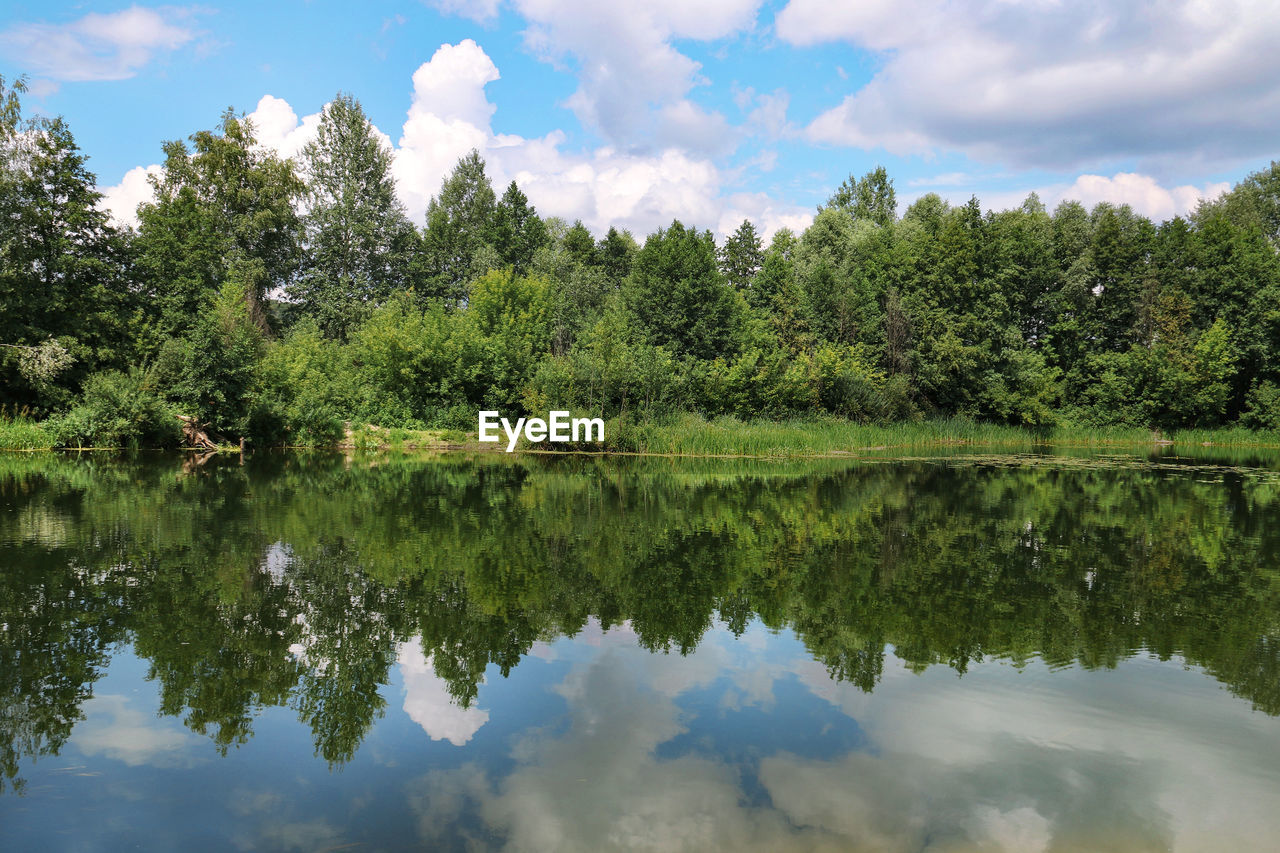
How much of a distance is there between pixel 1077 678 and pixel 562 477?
15976 millimetres

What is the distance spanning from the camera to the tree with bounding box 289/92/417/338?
50656mm

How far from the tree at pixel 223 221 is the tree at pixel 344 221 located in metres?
1.69

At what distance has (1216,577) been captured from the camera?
994cm

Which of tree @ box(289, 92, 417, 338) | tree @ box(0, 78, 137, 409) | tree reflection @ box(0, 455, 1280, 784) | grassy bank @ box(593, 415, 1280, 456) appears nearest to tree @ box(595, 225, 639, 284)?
tree @ box(289, 92, 417, 338)

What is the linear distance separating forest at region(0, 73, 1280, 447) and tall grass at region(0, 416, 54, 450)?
81 millimetres

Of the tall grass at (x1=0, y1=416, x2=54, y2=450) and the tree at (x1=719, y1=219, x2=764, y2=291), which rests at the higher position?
the tree at (x1=719, y1=219, x2=764, y2=291)

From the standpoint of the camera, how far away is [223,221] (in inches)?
1816

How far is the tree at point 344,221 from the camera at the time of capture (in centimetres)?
5066

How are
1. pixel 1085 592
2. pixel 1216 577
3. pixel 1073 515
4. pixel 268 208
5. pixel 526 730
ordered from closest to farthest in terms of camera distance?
pixel 526 730 → pixel 1085 592 → pixel 1216 577 → pixel 1073 515 → pixel 268 208

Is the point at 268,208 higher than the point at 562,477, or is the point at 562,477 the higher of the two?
the point at 268,208

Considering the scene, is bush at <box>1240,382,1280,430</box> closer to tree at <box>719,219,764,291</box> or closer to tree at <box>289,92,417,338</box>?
tree at <box>719,219,764,291</box>

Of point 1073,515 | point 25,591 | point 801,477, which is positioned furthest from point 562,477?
point 25,591

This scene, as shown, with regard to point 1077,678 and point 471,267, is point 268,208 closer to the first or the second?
point 471,267

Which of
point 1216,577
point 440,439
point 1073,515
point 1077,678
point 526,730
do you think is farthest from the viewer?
point 440,439
